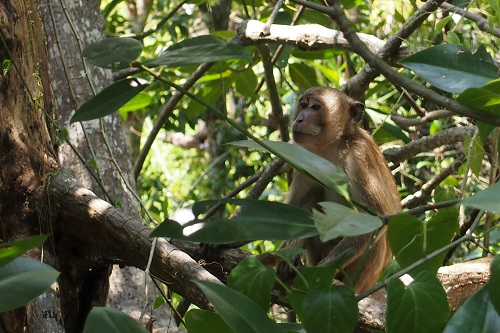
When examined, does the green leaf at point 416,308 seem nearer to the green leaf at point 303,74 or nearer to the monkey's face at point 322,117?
the monkey's face at point 322,117

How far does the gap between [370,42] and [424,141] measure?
81 centimetres

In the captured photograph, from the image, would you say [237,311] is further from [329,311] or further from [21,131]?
[21,131]

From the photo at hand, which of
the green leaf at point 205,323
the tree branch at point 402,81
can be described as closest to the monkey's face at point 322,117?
the tree branch at point 402,81

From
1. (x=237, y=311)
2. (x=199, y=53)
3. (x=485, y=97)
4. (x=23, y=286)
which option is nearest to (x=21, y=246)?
(x=23, y=286)

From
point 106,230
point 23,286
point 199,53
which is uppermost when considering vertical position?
point 199,53

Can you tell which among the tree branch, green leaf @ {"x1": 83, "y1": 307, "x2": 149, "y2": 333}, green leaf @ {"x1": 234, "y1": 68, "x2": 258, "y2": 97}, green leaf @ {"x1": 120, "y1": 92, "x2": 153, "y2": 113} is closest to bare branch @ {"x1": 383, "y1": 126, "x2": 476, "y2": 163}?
green leaf @ {"x1": 234, "y1": 68, "x2": 258, "y2": 97}

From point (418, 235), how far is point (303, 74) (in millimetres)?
4062

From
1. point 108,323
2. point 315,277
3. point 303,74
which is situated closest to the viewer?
point 108,323

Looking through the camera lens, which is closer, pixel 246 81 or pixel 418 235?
pixel 418 235

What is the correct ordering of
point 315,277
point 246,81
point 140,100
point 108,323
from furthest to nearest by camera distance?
point 246,81
point 140,100
point 315,277
point 108,323

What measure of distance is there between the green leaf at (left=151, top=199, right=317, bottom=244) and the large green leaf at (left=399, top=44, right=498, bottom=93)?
49 centimetres

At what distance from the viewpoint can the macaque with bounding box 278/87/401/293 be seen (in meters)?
4.60

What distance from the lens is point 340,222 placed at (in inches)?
46.6

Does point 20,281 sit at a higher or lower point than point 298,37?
lower
